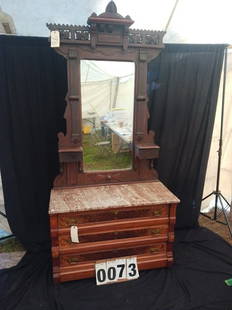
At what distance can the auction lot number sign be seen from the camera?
1.51 metres

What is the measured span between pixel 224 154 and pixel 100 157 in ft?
4.45

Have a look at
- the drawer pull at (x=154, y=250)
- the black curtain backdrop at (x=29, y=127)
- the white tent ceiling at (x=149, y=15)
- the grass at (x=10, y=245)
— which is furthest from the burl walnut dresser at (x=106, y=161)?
the grass at (x=10, y=245)

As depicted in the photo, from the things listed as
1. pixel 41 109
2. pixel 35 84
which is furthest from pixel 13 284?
pixel 35 84

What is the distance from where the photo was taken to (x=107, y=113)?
5.24 feet

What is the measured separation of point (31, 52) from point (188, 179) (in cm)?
159

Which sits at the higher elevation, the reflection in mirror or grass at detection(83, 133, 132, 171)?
the reflection in mirror

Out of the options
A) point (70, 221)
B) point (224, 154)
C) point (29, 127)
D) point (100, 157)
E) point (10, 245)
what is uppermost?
point (29, 127)

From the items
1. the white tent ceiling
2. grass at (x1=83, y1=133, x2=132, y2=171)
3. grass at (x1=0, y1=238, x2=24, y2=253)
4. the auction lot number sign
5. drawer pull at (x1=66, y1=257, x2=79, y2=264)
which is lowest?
grass at (x1=0, y1=238, x2=24, y2=253)

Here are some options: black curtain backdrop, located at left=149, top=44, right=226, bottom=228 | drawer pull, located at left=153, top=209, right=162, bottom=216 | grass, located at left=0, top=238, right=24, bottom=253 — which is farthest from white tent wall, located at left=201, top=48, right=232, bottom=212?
grass, located at left=0, top=238, right=24, bottom=253

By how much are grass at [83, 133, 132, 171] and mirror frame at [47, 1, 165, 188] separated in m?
0.04

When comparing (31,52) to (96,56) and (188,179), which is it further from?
(188,179)

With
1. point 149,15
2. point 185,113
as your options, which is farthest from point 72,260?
point 149,15

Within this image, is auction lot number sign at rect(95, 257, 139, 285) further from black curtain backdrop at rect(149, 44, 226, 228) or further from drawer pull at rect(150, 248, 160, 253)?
black curtain backdrop at rect(149, 44, 226, 228)

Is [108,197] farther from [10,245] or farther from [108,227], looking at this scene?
[10,245]
